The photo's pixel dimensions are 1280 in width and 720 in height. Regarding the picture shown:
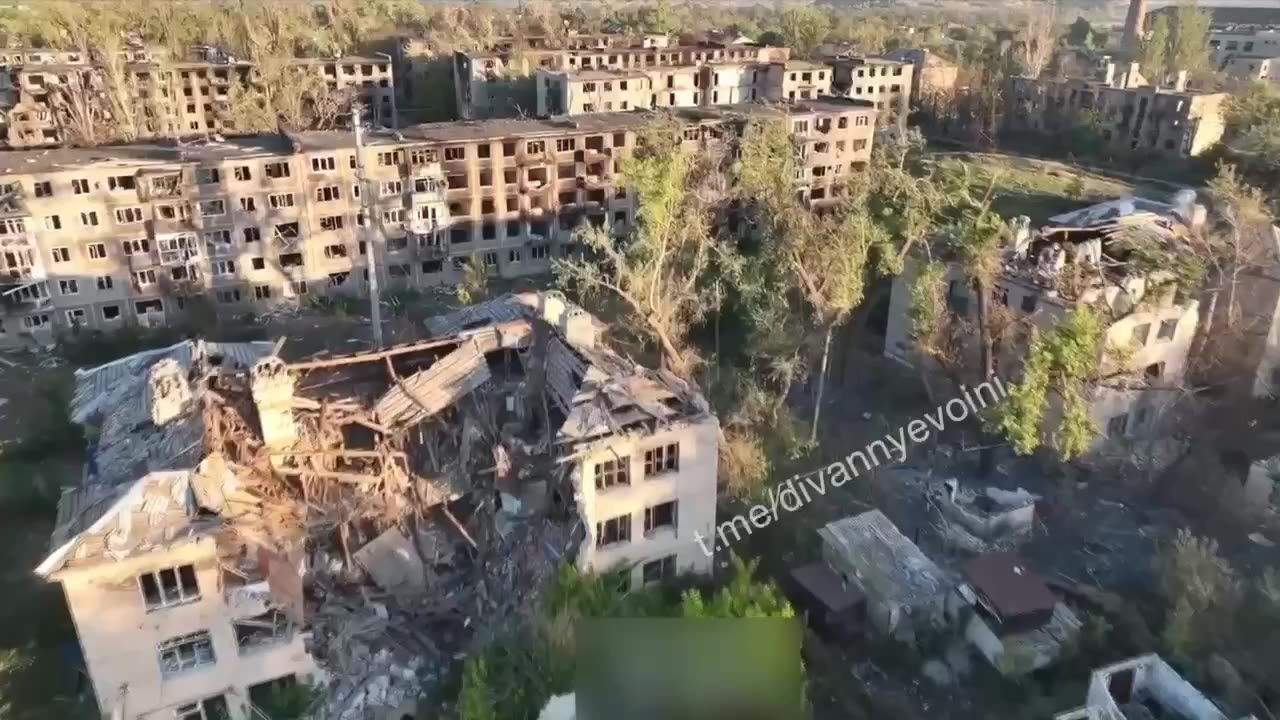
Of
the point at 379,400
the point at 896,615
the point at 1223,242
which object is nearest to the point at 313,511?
the point at 379,400

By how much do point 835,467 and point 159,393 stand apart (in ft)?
61.5

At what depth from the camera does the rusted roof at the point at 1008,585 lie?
19359 mm

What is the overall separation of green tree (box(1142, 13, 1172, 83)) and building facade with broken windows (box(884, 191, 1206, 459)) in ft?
169

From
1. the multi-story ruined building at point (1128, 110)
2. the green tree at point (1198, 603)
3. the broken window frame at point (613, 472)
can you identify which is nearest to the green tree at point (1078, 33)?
the multi-story ruined building at point (1128, 110)

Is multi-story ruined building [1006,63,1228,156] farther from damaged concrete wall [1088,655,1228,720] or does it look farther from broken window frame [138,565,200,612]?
broken window frame [138,565,200,612]

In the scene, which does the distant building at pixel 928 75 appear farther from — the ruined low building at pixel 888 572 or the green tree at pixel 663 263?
the ruined low building at pixel 888 572

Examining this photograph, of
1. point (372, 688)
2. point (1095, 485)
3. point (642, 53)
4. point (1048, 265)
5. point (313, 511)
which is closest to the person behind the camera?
point (372, 688)

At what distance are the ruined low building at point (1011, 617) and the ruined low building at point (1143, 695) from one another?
5.91 feet

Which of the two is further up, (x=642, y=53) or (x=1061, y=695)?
(x=642, y=53)

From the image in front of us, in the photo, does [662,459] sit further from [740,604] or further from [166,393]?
[166,393]

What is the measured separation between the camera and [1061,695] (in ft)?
60.3

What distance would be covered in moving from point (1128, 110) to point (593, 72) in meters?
35.2

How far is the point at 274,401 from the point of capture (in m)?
19.2

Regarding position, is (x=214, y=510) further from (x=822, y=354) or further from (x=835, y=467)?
(x=822, y=354)
